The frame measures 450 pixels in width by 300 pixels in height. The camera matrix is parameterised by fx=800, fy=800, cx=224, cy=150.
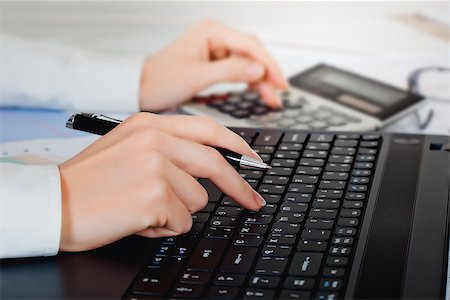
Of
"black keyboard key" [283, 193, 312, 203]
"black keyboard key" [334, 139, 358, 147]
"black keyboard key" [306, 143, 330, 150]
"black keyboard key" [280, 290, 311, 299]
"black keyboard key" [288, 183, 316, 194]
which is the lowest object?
"black keyboard key" [334, 139, 358, 147]

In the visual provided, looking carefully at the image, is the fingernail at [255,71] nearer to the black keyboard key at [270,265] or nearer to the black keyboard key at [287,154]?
the black keyboard key at [287,154]

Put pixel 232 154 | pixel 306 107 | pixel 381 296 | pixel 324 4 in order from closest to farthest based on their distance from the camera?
pixel 381 296
pixel 232 154
pixel 306 107
pixel 324 4

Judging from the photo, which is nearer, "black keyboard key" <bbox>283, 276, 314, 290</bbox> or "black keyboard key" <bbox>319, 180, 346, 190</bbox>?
"black keyboard key" <bbox>283, 276, 314, 290</bbox>

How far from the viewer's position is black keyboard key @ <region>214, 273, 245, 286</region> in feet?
1.87

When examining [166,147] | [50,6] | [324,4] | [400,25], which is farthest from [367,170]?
[50,6]

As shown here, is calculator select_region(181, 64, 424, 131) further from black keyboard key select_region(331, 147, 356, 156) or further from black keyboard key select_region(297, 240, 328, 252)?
black keyboard key select_region(297, 240, 328, 252)

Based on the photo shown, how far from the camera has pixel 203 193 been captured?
657 mm

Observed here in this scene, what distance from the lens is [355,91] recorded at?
101 centimetres

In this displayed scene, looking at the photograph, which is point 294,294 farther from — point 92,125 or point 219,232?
point 92,125

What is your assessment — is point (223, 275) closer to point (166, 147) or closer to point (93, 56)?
point (166, 147)

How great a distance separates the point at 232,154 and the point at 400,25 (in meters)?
0.67

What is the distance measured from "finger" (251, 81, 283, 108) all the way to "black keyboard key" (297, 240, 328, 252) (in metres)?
0.39

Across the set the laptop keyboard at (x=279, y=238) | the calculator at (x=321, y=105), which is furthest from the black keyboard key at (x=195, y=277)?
the calculator at (x=321, y=105)

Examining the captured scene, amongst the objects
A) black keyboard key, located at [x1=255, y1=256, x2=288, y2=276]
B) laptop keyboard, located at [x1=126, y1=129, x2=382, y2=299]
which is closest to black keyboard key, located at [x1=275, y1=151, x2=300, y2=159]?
laptop keyboard, located at [x1=126, y1=129, x2=382, y2=299]
